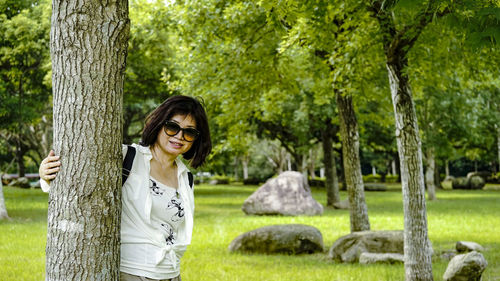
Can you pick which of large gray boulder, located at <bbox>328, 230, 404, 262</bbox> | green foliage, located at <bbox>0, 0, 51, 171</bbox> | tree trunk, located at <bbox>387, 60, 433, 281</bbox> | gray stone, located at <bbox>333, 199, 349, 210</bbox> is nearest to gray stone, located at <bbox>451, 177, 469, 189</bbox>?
gray stone, located at <bbox>333, 199, 349, 210</bbox>

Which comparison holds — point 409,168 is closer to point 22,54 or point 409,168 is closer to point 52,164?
point 52,164

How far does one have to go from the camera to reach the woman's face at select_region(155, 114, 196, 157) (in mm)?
3602

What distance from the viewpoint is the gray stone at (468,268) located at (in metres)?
7.37

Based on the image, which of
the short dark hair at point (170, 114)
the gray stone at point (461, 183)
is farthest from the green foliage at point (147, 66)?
the gray stone at point (461, 183)

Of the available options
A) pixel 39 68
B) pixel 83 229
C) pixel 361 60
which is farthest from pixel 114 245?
pixel 39 68

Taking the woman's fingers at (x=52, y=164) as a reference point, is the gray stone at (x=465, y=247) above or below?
below

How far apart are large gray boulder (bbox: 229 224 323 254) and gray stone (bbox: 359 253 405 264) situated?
1548 millimetres

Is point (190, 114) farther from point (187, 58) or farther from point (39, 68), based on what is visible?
point (39, 68)

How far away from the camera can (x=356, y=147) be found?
1174 centimetres

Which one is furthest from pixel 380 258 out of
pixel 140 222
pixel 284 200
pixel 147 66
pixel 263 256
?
pixel 147 66

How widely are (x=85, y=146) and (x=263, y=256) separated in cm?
789

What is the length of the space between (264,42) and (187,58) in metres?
1.88

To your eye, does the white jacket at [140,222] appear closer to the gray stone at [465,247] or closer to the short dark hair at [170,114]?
the short dark hair at [170,114]

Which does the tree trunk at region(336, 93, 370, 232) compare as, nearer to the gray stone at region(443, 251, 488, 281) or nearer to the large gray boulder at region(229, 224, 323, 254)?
A: the large gray boulder at region(229, 224, 323, 254)
